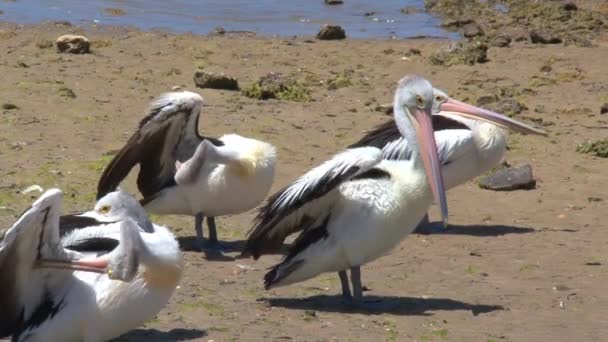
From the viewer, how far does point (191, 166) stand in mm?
9391

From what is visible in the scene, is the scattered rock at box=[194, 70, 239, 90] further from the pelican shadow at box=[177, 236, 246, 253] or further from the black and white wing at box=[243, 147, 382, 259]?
the black and white wing at box=[243, 147, 382, 259]

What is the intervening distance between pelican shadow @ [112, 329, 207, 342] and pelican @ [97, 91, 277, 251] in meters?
1.93

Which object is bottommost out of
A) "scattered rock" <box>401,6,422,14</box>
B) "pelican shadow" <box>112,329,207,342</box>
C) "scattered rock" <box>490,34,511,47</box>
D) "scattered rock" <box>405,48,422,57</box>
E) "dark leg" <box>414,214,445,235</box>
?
"scattered rock" <box>401,6,422,14</box>

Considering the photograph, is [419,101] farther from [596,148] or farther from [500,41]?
[500,41]

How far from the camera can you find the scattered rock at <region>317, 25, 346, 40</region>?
17.4m

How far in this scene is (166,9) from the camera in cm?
1997

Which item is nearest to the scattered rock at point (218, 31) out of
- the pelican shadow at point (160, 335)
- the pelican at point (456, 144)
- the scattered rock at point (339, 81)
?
the scattered rock at point (339, 81)

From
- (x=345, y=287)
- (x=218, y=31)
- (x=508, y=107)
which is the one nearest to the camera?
(x=345, y=287)

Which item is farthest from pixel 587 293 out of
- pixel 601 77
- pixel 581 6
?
pixel 581 6

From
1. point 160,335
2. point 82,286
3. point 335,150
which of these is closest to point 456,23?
point 335,150

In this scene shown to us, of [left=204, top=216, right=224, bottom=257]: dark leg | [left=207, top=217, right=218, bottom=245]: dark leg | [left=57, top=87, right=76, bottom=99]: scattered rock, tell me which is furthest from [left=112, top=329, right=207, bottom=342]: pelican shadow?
[left=57, top=87, right=76, bottom=99]: scattered rock

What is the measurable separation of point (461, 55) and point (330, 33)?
7.07 feet

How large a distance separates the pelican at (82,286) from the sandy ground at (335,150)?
0.49 meters

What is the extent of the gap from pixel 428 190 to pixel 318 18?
39.7 ft
